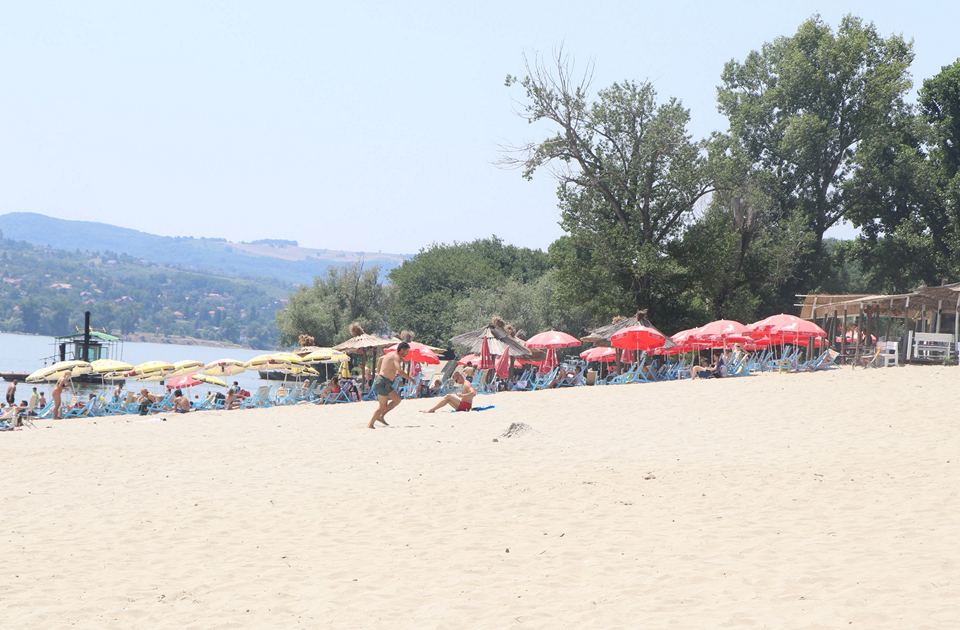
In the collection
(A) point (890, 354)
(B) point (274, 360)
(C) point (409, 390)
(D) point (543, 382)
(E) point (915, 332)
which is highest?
(E) point (915, 332)

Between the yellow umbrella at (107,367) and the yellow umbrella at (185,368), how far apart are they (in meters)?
2.02

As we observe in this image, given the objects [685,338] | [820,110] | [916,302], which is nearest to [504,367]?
[685,338]

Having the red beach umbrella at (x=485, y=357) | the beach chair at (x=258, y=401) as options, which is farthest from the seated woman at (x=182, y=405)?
the red beach umbrella at (x=485, y=357)

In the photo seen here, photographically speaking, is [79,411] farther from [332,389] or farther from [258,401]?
[332,389]

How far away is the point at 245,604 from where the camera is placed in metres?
7.79

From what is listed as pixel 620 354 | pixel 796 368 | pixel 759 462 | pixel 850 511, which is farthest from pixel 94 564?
pixel 620 354

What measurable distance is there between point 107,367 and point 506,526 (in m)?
27.8

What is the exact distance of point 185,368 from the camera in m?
34.7

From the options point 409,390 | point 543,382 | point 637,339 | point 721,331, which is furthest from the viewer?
point 721,331

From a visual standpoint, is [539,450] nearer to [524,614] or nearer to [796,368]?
[524,614]

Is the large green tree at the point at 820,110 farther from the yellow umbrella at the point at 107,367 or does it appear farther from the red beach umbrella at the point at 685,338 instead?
the yellow umbrella at the point at 107,367

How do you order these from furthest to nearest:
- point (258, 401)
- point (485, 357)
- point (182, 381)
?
point (182, 381) → point (485, 357) → point (258, 401)

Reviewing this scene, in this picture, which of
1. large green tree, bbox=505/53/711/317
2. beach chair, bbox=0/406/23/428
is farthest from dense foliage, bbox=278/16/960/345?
beach chair, bbox=0/406/23/428

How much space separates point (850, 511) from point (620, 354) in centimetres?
2475
